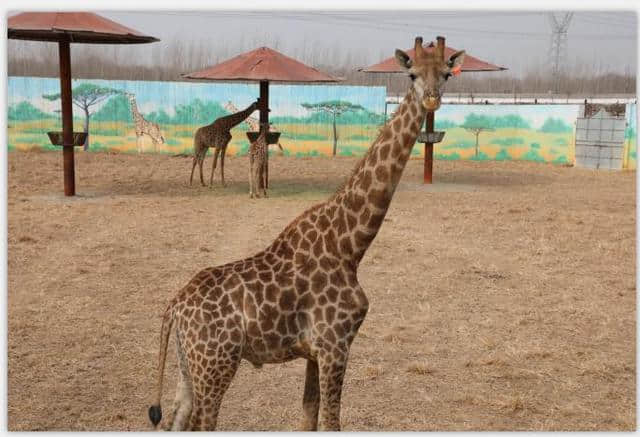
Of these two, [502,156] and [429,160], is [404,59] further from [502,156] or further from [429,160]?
[502,156]

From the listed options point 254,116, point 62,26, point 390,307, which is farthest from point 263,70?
point 254,116

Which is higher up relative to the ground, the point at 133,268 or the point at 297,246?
the point at 297,246

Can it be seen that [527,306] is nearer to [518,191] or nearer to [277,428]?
[277,428]

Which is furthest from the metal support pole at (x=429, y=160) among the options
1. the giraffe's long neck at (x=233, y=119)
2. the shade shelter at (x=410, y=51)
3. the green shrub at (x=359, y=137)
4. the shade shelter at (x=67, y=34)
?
the green shrub at (x=359, y=137)

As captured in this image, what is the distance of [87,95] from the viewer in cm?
2433

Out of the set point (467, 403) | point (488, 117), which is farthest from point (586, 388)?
point (488, 117)

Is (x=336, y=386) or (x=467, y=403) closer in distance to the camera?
(x=336, y=386)

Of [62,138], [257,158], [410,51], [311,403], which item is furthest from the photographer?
[410,51]

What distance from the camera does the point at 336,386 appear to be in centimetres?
363

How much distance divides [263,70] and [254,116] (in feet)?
34.3

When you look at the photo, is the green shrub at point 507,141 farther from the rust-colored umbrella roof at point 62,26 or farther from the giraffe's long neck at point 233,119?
the rust-colored umbrella roof at point 62,26

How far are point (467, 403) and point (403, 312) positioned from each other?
2.18 meters

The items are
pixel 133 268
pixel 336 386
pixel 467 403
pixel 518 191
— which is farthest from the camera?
pixel 518 191

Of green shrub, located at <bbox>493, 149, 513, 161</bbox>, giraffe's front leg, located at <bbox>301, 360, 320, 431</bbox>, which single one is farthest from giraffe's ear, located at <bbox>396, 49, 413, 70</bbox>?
green shrub, located at <bbox>493, 149, 513, 161</bbox>
